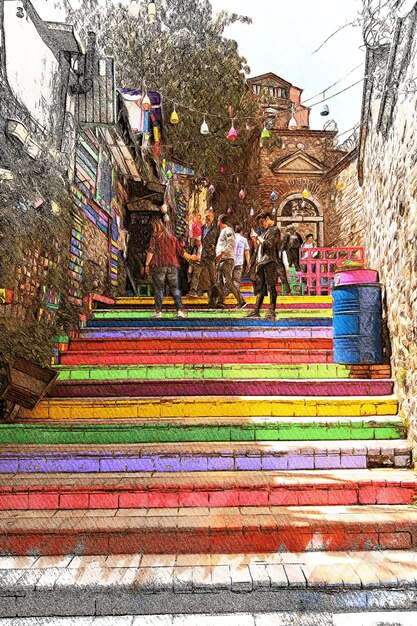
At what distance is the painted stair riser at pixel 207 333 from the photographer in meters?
7.09

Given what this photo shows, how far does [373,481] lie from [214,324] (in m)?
3.82

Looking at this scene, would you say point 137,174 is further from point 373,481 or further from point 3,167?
point 373,481

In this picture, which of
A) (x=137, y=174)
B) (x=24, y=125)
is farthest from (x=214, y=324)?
(x=137, y=174)

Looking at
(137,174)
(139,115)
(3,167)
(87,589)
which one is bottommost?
(87,589)

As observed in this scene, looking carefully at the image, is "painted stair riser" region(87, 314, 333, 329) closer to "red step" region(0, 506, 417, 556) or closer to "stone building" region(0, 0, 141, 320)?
"stone building" region(0, 0, 141, 320)

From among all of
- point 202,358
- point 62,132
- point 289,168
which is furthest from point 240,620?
point 289,168

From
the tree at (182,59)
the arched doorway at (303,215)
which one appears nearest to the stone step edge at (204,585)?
the tree at (182,59)

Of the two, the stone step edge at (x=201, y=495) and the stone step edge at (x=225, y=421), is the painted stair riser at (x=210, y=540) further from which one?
the stone step edge at (x=225, y=421)

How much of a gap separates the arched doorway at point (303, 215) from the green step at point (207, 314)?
13898mm

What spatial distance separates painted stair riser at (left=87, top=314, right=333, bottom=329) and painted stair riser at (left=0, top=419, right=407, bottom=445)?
8.63ft

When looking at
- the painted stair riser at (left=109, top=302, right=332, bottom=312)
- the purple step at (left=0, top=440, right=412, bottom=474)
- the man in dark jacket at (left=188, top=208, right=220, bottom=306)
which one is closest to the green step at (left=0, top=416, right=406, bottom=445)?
the purple step at (left=0, top=440, right=412, bottom=474)

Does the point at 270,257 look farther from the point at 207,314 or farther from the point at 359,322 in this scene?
the point at 359,322

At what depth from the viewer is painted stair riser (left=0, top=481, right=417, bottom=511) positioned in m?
4.01

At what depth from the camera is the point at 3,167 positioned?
5.04 meters
